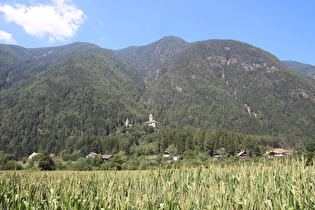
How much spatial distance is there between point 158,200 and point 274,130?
22082 centimetres

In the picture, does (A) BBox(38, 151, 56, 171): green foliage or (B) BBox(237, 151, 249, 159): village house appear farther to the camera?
(B) BBox(237, 151, 249, 159): village house

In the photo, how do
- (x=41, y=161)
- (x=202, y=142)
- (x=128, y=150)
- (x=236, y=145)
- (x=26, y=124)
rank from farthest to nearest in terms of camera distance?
(x=26, y=124) < (x=128, y=150) < (x=202, y=142) < (x=236, y=145) < (x=41, y=161)

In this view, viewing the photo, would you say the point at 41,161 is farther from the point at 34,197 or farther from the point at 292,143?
the point at 292,143

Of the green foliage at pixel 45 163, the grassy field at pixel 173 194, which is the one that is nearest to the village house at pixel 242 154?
the green foliage at pixel 45 163

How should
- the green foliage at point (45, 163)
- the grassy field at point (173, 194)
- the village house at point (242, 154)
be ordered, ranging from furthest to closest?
the village house at point (242, 154) < the green foliage at point (45, 163) < the grassy field at point (173, 194)

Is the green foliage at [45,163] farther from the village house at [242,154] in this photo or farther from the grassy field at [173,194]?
the village house at [242,154]

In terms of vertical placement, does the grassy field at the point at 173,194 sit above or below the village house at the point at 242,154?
above

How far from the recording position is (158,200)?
7023 mm

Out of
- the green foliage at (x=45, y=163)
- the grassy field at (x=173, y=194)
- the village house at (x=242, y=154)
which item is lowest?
the village house at (x=242, y=154)

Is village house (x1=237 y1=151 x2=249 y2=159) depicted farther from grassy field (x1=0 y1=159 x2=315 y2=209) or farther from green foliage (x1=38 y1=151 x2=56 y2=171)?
grassy field (x1=0 y1=159 x2=315 y2=209)

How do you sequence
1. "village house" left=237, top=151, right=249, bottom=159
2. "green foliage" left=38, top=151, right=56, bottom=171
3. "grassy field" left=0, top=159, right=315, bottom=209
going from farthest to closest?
"village house" left=237, top=151, right=249, bottom=159, "green foliage" left=38, top=151, right=56, bottom=171, "grassy field" left=0, top=159, right=315, bottom=209

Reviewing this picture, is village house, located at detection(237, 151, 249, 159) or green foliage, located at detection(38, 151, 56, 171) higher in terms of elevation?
green foliage, located at detection(38, 151, 56, 171)

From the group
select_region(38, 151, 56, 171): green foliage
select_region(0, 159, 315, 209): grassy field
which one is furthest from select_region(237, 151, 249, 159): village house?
select_region(0, 159, 315, 209): grassy field

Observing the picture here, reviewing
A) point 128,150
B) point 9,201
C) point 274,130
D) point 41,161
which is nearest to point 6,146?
point 128,150
